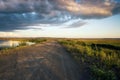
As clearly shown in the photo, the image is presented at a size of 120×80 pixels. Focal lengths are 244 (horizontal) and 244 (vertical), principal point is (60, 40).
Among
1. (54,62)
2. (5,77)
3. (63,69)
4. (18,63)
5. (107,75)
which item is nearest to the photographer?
(5,77)

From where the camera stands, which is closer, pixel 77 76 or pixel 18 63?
pixel 77 76

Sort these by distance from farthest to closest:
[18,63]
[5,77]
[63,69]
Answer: [18,63] → [63,69] → [5,77]

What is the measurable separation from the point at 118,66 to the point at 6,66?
18.9 ft

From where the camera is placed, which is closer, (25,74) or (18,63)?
(25,74)

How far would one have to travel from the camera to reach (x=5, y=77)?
996 cm

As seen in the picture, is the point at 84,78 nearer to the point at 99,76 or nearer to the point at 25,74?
the point at 99,76

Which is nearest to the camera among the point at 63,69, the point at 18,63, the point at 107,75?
the point at 107,75

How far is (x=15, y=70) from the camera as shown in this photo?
11.1 metres

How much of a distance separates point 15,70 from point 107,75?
412 cm

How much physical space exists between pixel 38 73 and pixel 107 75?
3032 mm

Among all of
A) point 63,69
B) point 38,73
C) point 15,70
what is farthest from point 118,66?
point 15,70

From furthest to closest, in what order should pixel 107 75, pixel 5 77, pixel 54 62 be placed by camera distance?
pixel 54 62 < pixel 107 75 < pixel 5 77

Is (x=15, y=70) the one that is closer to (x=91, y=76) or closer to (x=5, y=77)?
(x=5, y=77)

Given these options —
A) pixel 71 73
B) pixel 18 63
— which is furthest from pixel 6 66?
pixel 71 73
